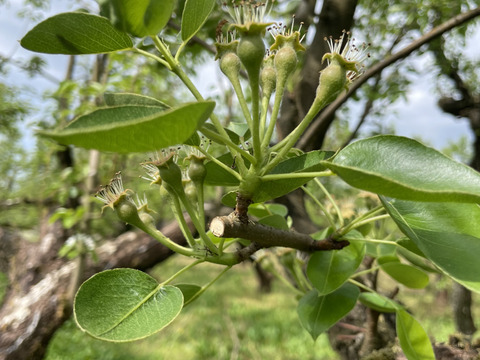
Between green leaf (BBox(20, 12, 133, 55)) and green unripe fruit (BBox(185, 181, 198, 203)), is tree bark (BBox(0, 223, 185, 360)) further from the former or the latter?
green leaf (BBox(20, 12, 133, 55))

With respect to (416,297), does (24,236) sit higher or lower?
lower

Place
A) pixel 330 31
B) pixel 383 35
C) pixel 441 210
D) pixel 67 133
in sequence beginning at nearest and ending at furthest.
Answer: pixel 67 133 → pixel 441 210 → pixel 330 31 → pixel 383 35

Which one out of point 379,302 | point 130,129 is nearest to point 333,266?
point 379,302

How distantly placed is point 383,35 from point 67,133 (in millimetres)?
2243

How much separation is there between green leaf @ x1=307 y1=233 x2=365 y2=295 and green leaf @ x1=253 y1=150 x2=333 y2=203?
0.17 metres

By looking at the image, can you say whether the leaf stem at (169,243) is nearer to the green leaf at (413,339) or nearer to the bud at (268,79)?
the bud at (268,79)

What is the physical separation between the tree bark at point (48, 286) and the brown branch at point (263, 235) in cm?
143

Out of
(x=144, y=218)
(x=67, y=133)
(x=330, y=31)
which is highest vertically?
(x=330, y=31)

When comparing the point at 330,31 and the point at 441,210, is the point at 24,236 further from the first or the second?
the point at 441,210

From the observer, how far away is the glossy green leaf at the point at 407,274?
27.9 inches

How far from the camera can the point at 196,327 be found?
12.2 feet

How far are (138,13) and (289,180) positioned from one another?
22 centimetres

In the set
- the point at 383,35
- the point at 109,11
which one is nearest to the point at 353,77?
the point at 109,11

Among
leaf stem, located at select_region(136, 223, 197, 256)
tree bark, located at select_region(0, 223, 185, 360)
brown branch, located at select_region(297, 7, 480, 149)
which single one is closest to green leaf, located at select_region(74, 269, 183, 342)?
leaf stem, located at select_region(136, 223, 197, 256)
